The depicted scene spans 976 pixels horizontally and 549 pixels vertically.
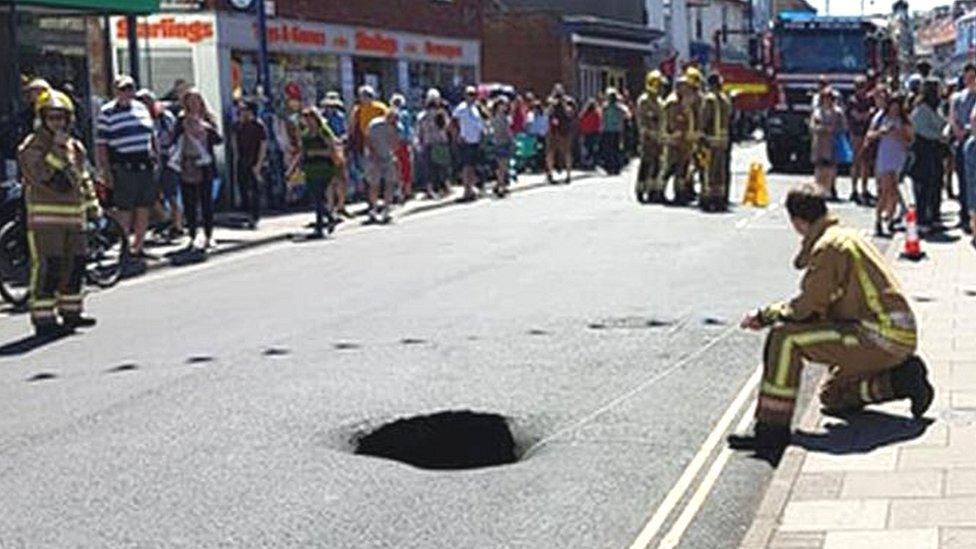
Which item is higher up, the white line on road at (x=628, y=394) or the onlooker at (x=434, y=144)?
the onlooker at (x=434, y=144)

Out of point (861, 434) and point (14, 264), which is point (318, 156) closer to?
point (14, 264)

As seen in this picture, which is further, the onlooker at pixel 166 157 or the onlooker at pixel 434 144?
the onlooker at pixel 434 144

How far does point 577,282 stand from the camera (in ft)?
47.4

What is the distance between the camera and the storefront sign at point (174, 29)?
81.9 feet

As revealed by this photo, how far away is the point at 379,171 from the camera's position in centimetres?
2291

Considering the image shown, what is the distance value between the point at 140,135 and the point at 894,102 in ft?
27.1

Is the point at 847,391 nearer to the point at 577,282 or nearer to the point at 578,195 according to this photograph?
the point at 577,282

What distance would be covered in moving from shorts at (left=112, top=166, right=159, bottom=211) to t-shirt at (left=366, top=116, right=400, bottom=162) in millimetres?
5974

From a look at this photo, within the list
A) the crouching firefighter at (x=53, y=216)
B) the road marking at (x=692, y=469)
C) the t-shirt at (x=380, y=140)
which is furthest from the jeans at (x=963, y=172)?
the crouching firefighter at (x=53, y=216)

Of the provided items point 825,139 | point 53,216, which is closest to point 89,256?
point 53,216

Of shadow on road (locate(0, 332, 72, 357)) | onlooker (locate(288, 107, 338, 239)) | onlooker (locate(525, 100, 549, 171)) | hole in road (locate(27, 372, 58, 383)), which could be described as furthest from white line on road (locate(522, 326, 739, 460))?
onlooker (locate(525, 100, 549, 171))

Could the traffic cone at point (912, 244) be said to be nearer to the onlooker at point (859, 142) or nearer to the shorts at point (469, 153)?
the onlooker at point (859, 142)

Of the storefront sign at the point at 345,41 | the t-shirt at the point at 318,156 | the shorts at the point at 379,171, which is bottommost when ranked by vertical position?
the shorts at the point at 379,171

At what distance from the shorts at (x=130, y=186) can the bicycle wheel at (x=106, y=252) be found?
0.92 metres
